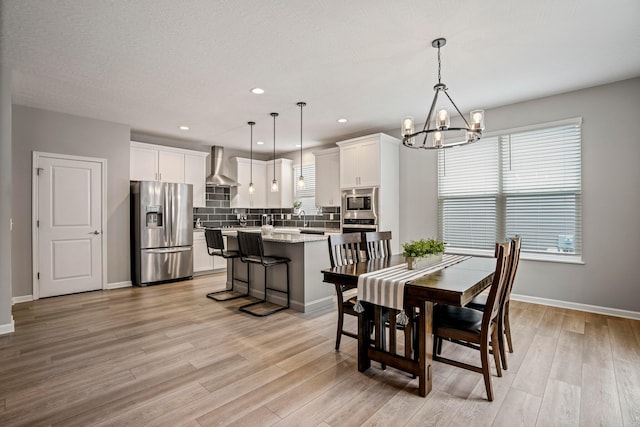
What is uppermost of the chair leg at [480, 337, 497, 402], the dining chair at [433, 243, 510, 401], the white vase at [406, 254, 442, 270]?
the white vase at [406, 254, 442, 270]

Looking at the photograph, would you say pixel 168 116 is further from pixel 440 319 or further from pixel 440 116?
pixel 440 319

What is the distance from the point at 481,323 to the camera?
Answer: 2.09 metres

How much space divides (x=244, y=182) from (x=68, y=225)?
3382 millimetres

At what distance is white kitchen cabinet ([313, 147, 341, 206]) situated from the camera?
6098 millimetres

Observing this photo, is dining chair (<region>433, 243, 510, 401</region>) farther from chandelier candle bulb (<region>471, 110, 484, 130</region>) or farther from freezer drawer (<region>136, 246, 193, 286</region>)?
freezer drawer (<region>136, 246, 193, 286</region>)

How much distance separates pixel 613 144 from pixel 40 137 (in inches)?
291

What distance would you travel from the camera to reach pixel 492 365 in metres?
2.54

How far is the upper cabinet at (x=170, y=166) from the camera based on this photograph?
5531 millimetres

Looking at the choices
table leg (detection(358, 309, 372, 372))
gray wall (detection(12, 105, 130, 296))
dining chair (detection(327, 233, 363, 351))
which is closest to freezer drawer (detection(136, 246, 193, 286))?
gray wall (detection(12, 105, 130, 296))

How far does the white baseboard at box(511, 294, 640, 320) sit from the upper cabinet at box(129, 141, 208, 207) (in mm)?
5804

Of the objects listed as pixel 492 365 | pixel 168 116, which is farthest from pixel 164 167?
pixel 492 365

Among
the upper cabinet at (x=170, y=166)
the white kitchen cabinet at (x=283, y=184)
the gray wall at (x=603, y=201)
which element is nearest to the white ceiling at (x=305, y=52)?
the gray wall at (x=603, y=201)

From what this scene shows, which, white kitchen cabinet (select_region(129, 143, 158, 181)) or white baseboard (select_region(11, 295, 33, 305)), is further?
white kitchen cabinet (select_region(129, 143, 158, 181))

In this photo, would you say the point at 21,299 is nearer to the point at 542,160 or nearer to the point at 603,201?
the point at 542,160
